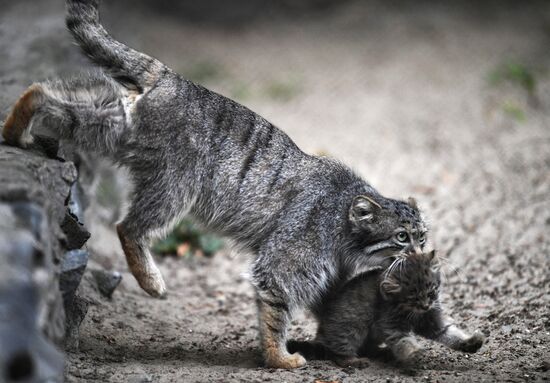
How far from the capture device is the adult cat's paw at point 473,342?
14.7 ft

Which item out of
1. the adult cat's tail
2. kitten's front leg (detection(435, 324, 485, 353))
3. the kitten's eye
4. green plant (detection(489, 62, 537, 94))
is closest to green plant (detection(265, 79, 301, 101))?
green plant (detection(489, 62, 537, 94))

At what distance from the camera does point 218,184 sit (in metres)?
4.88

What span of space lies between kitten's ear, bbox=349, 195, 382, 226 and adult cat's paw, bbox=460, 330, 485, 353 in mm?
1058

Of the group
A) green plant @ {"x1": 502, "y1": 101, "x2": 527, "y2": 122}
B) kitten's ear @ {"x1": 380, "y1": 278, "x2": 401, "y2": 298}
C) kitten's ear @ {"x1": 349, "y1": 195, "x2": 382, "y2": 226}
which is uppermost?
green plant @ {"x1": 502, "y1": 101, "x2": 527, "y2": 122}

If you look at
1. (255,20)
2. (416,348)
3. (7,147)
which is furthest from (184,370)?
(255,20)

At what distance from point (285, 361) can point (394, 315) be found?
81cm

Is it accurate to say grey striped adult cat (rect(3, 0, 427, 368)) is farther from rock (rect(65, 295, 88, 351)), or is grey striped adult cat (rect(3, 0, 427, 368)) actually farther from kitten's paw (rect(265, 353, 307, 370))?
rock (rect(65, 295, 88, 351))

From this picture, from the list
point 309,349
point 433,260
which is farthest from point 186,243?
point 433,260

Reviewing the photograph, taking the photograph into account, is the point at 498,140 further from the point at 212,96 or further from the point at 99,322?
the point at 99,322

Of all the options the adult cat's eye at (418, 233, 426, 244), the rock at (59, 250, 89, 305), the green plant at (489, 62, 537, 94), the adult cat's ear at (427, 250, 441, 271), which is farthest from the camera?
the green plant at (489, 62, 537, 94)

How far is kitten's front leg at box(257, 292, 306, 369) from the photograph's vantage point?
4590 millimetres

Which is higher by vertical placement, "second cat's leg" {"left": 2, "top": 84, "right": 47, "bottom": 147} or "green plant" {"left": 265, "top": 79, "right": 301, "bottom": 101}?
"green plant" {"left": 265, "top": 79, "right": 301, "bottom": 101}

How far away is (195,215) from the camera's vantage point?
501cm

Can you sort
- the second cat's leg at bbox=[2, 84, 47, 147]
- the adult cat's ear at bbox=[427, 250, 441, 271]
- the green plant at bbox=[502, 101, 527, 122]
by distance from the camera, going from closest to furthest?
the second cat's leg at bbox=[2, 84, 47, 147] → the adult cat's ear at bbox=[427, 250, 441, 271] → the green plant at bbox=[502, 101, 527, 122]
